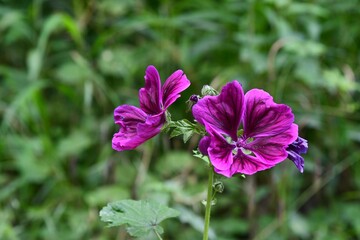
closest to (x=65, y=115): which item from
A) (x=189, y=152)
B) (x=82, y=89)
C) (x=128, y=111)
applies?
(x=82, y=89)

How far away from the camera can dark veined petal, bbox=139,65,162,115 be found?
85cm

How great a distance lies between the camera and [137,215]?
2.91 feet

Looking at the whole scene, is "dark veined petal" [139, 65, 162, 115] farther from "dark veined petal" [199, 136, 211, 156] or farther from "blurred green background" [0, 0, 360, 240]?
"blurred green background" [0, 0, 360, 240]

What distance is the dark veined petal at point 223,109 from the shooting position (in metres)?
0.77

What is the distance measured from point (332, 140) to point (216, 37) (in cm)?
68

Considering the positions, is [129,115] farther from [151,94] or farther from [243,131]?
[243,131]

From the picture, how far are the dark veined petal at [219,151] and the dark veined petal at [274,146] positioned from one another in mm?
41

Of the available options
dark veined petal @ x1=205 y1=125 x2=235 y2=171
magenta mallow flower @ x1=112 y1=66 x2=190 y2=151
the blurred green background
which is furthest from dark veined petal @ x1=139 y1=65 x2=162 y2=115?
the blurred green background

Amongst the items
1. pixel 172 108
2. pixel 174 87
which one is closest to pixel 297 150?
pixel 174 87

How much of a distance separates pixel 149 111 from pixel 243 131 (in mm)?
150

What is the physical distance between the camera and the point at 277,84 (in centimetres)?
230

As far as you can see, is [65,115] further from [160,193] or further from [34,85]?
[160,193]

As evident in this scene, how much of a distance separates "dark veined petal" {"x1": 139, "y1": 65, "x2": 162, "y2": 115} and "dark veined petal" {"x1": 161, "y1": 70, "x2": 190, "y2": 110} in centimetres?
1

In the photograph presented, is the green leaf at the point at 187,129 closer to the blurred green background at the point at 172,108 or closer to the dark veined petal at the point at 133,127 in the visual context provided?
the dark veined petal at the point at 133,127
